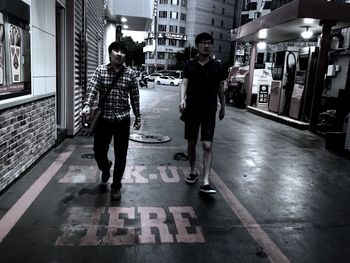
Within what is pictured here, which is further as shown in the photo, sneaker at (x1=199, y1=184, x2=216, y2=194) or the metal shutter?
the metal shutter

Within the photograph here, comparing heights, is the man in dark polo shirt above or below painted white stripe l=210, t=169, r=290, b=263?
above

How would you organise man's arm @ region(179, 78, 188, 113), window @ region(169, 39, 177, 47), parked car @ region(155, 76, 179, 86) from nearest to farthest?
man's arm @ region(179, 78, 188, 113) < parked car @ region(155, 76, 179, 86) < window @ region(169, 39, 177, 47)

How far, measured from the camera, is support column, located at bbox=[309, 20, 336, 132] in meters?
10.8

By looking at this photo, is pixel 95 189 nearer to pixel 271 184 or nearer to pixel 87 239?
pixel 87 239

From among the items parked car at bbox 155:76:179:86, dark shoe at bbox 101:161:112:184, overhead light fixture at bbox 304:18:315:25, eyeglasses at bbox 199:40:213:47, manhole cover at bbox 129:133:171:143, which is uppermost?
overhead light fixture at bbox 304:18:315:25

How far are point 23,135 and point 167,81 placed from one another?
4265 cm

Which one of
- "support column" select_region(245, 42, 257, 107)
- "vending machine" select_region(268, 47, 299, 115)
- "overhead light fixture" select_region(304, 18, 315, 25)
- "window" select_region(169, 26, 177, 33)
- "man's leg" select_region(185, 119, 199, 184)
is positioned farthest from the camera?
"window" select_region(169, 26, 177, 33)

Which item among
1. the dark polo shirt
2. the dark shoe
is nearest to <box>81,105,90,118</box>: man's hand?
the dark shoe

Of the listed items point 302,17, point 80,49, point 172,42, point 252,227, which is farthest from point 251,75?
point 172,42

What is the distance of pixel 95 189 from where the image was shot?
15.6 ft

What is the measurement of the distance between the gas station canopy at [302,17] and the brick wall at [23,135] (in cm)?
751

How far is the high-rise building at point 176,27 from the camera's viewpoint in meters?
75.2

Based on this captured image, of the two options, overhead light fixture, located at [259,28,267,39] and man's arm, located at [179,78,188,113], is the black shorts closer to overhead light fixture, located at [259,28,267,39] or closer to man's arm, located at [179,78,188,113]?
man's arm, located at [179,78,188,113]

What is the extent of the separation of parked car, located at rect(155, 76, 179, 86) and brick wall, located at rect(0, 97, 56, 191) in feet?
133
